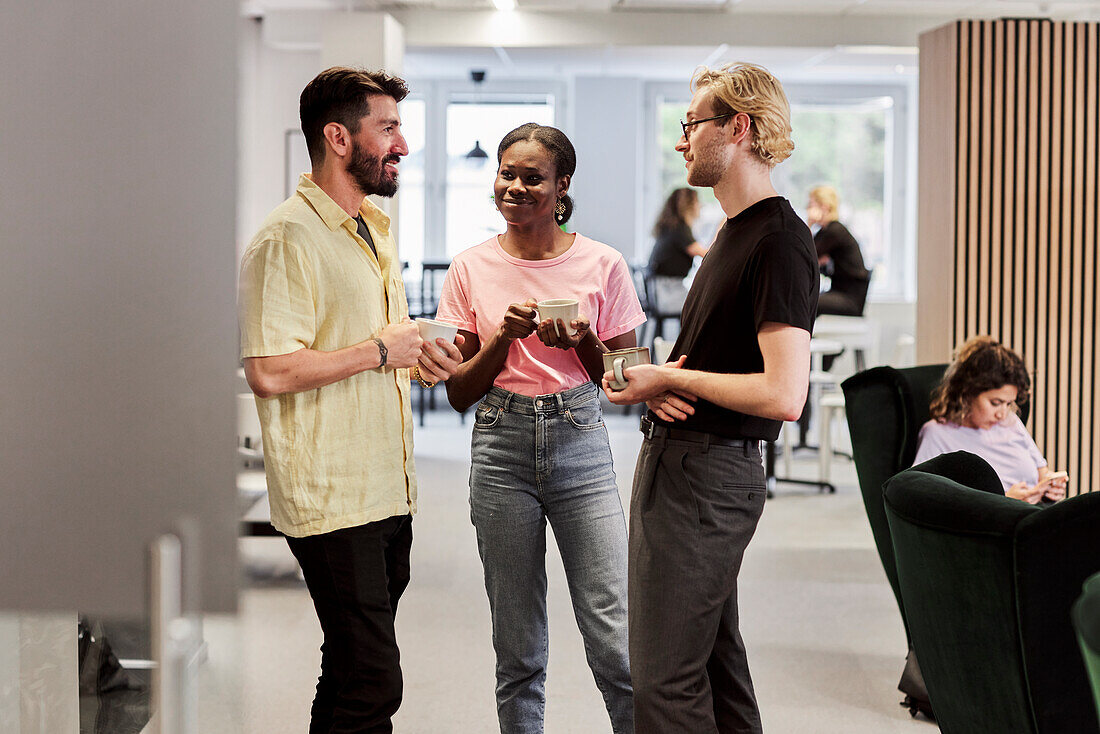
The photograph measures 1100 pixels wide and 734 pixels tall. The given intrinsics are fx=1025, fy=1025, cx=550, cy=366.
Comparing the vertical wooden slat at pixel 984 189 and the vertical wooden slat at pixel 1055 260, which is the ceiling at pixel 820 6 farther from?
the vertical wooden slat at pixel 1055 260

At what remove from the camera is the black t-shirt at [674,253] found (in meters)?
8.73

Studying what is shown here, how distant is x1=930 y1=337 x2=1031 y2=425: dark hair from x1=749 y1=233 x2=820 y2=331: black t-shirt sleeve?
5.54ft

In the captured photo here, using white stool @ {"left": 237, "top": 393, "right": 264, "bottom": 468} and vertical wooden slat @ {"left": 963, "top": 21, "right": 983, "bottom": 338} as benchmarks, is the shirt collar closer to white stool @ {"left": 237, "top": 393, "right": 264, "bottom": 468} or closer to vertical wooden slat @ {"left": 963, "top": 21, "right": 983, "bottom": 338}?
white stool @ {"left": 237, "top": 393, "right": 264, "bottom": 468}

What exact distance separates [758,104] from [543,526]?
101cm

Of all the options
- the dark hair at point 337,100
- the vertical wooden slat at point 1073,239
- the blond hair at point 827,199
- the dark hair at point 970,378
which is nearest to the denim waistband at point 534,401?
the dark hair at point 337,100

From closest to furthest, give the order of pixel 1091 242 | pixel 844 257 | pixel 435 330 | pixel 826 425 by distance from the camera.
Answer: pixel 435 330, pixel 1091 242, pixel 826 425, pixel 844 257

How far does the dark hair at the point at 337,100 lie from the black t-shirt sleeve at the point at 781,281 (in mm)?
804

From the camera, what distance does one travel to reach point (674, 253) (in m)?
8.74

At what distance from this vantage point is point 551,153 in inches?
86.1

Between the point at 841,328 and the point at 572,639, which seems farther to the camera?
the point at 841,328

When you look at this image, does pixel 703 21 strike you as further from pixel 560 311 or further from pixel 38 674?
pixel 38 674

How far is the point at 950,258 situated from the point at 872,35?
11.5ft

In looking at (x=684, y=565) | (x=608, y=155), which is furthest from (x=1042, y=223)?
(x=608, y=155)

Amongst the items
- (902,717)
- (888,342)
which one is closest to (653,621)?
(902,717)
